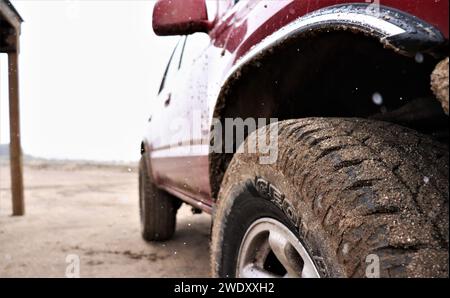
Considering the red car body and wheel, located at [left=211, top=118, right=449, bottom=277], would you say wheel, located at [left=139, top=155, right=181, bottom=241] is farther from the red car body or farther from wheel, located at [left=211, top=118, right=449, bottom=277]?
wheel, located at [left=211, top=118, right=449, bottom=277]

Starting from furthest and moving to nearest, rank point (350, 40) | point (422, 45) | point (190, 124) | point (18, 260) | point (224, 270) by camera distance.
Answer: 1. point (18, 260)
2. point (190, 124)
3. point (224, 270)
4. point (350, 40)
5. point (422, 45)

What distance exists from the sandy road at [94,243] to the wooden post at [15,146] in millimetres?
181

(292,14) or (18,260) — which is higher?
(292,14)

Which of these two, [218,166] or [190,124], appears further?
[190,124]

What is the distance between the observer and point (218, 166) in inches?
65.7

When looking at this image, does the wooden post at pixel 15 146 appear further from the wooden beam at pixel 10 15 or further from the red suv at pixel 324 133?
the red suv at pixel 324 133

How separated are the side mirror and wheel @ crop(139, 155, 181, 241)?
188cm

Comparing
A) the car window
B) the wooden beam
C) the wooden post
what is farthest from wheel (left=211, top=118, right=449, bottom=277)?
the wooden post

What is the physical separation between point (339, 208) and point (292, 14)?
0.52 meters

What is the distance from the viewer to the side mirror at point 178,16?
1752mm

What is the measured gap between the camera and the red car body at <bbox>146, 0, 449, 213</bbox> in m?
0.99

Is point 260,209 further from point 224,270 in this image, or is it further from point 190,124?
point 190,124

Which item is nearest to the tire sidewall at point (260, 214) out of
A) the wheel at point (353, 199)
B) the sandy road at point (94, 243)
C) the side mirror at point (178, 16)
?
the wheel at point (353, 199)
